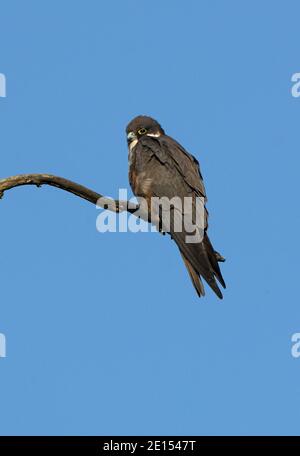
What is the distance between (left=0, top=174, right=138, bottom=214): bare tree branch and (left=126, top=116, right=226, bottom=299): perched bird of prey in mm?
906

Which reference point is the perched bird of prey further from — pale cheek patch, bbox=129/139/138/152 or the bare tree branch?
the bare tree branch

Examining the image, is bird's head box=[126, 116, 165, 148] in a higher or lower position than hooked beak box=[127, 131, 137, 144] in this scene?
higher

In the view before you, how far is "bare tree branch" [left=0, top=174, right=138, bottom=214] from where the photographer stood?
736cm

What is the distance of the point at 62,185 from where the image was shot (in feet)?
24.5

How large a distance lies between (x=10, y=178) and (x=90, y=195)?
663 millimetres

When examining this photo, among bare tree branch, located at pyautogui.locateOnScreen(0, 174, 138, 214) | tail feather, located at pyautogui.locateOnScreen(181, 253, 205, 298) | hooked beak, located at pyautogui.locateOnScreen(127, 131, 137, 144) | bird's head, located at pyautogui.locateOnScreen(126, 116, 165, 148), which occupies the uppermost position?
bird's head, located at pyautogui.locateOnScreen(126, 116, 165, 148)

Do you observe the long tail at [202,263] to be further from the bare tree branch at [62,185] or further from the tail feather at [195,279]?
the bare tree branch at [62,185]

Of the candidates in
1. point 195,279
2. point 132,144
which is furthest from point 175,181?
point 195,279

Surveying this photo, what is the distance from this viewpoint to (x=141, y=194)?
8.84 meters

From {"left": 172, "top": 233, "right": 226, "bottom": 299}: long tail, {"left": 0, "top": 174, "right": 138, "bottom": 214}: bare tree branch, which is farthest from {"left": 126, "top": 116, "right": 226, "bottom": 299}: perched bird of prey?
{"left": 0, "top": 174, "right": 138, "bottom": 214}: bare tree branch

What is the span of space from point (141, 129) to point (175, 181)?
1.00 m

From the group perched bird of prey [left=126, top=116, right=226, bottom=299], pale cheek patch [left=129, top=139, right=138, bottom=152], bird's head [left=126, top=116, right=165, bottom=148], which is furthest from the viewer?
bird's head [left=126, top=116, right=165, bottom=148]
